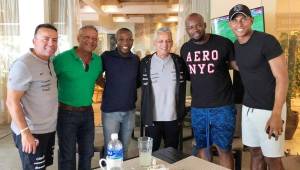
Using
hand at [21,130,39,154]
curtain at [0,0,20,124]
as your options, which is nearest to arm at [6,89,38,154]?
hand at [21,130,39,154]

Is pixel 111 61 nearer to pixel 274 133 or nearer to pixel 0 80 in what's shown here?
pixel 274 133

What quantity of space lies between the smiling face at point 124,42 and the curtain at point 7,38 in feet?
10.8

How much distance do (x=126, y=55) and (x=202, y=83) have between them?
0.69 meters

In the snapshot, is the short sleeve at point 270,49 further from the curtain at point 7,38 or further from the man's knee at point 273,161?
the curtain at point 7,38

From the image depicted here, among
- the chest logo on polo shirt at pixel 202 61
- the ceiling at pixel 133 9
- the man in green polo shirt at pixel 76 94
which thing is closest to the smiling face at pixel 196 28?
the chest logo on polo shirt at pixel 202 61

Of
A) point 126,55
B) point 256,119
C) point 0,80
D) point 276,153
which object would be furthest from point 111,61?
point 0,80

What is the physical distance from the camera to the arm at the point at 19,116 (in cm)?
192

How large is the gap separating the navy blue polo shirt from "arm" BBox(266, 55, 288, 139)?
3.71 ft


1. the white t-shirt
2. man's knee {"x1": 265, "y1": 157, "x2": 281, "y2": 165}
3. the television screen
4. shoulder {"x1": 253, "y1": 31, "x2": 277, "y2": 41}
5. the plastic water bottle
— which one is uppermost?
the television screen

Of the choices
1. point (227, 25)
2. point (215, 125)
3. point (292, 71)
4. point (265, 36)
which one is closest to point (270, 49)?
point (265, 36)

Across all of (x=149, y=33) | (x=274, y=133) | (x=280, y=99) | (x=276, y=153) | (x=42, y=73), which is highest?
(x=149, y=33)

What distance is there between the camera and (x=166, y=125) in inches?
104

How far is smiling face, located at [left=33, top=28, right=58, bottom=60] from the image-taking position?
208 cm

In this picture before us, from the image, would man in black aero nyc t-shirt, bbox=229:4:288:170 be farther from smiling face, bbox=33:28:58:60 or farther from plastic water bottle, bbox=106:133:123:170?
smiling face, bbox=33:28:58:60
